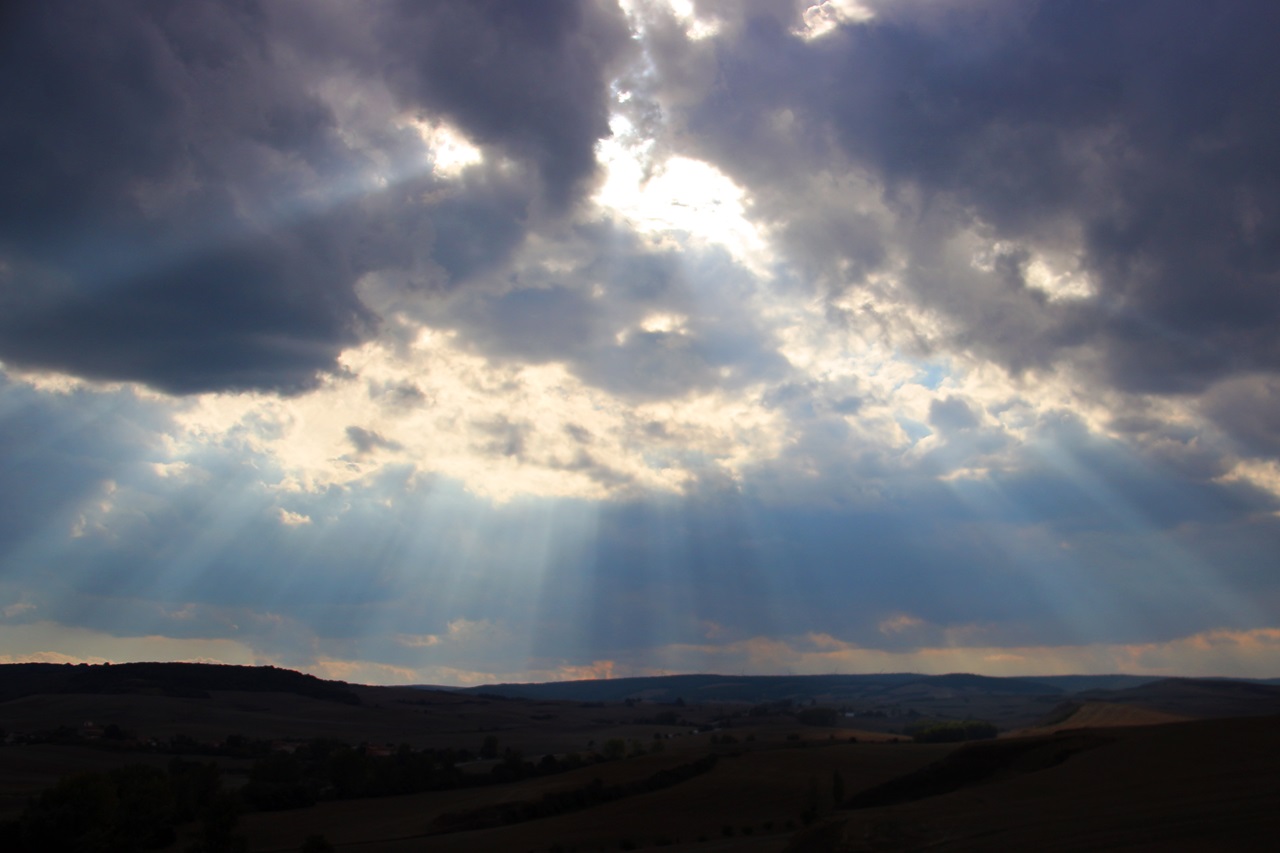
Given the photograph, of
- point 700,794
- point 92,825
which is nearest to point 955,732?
point 700,794

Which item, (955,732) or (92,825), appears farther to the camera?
(955,732)

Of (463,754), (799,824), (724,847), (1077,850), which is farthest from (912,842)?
(463,754)

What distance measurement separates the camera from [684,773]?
261 ft

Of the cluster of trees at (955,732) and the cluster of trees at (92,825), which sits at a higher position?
the cluster of trees at (92,825)

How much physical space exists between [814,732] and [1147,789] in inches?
4487

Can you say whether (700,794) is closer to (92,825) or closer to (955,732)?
(92,825)

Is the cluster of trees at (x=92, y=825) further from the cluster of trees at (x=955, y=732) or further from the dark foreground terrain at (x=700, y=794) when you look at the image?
the cluster of trees at (x=955, y=732)

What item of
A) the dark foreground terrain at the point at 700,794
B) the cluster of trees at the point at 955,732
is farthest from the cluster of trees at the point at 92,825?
the cluster of trees at the point at 955,732

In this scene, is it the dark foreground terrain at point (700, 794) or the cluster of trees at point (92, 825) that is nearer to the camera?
the dark foreground terrain at point (700, 794)

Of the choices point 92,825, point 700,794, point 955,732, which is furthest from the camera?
point 955,732

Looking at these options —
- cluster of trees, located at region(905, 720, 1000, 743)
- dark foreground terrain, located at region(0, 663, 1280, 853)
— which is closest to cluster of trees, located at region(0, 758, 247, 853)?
dark foreground terrain, located at region(0, 663, 1280, 853)

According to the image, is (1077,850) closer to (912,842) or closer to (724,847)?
(912,842)

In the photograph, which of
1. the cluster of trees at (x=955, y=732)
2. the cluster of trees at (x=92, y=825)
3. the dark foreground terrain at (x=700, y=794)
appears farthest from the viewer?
the cluster of trees at (x=955, y=732)

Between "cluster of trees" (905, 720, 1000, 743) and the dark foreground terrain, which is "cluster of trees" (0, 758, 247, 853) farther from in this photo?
"cluster of trees" (905, 720, 1000, 743)
